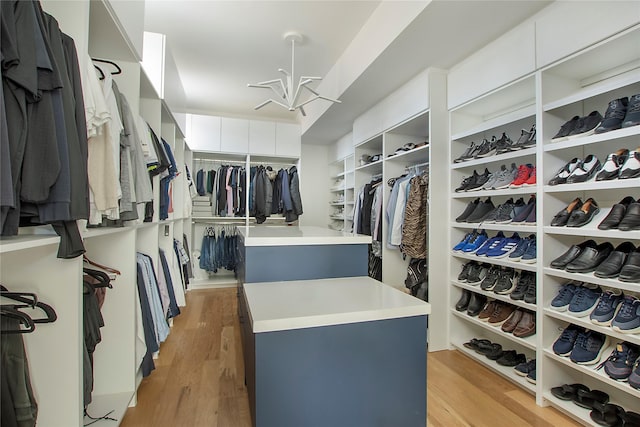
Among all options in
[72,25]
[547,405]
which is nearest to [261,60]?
[72,25]

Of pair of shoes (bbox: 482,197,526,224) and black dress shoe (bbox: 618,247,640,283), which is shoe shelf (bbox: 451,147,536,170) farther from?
black dress shoe (bbox: 618,247,640,283)

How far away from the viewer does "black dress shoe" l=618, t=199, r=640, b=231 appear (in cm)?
143

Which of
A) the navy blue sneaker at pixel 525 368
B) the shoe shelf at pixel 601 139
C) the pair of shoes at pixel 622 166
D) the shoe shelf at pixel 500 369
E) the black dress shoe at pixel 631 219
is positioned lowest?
the shoe shelf at pixel 500 369

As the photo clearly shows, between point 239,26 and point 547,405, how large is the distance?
11.5 ft

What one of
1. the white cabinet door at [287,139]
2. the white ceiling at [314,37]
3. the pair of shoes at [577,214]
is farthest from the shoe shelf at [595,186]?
the white cabinet door at [287,139]

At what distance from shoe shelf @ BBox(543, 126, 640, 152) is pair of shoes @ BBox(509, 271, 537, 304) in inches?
32.3

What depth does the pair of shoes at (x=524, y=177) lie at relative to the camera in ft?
6.40

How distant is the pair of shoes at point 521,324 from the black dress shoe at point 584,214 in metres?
0.67

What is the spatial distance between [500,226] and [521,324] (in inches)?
25.2

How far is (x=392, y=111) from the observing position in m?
3.05

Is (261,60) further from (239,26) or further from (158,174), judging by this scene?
(158,174)

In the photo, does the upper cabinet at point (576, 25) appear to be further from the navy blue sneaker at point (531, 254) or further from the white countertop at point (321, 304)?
the white countertop at point (321, 304)

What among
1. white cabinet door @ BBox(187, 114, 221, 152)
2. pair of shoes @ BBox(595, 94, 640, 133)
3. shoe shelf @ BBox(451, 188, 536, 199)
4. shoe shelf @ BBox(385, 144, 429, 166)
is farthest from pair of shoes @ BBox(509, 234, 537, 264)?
white cabinet door @ BBox(187, 114, 221, 152)

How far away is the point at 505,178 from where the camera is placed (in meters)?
2.15
